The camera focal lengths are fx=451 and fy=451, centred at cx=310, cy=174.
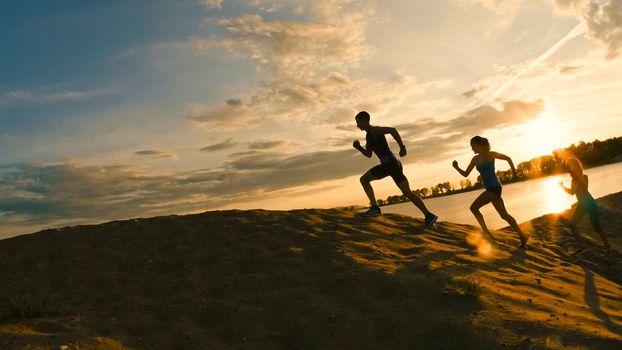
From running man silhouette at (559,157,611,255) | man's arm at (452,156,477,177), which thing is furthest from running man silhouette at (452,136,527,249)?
running man silhouette at (559,157,611,255)

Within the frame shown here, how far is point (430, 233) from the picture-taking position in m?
10.2

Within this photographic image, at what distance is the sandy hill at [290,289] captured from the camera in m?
5.33

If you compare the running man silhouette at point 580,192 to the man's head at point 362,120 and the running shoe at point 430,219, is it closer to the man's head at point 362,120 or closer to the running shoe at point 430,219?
the running shoe at point 430,219

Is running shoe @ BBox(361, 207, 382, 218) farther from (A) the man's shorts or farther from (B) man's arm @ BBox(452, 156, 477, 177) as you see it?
(B) man's arm @ BBox(452, 156, 477, 177)

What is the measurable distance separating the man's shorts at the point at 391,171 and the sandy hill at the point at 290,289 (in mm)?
1097

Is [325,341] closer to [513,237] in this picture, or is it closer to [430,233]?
[430,233]

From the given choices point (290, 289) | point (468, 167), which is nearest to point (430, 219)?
point (468, 167)

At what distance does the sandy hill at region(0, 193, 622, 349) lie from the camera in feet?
17.5

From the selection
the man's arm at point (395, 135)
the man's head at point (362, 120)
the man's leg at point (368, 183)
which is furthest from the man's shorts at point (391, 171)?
the man's head at point (362, 120)

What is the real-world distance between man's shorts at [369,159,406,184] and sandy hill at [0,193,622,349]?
3.60 feet

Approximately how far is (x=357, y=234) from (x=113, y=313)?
4.74 meters

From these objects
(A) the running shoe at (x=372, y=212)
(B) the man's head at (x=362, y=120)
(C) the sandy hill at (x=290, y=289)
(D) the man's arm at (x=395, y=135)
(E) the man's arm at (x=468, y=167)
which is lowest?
(C) the sandy hill at (x=290, y=289)

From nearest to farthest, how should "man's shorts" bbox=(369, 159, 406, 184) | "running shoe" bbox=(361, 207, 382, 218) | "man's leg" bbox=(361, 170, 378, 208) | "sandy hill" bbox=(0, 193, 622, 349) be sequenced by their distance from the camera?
"sandy hill" bbox=(0, 193, 622, 349) < "man's shorts" bbox=(369, 159, 406, 184) < "man's leg" bbox=(361, 170, 378, 208) < "running shoe" bbox=(361, 207, 382, 218)

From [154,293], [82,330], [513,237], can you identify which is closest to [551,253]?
[513,237]
